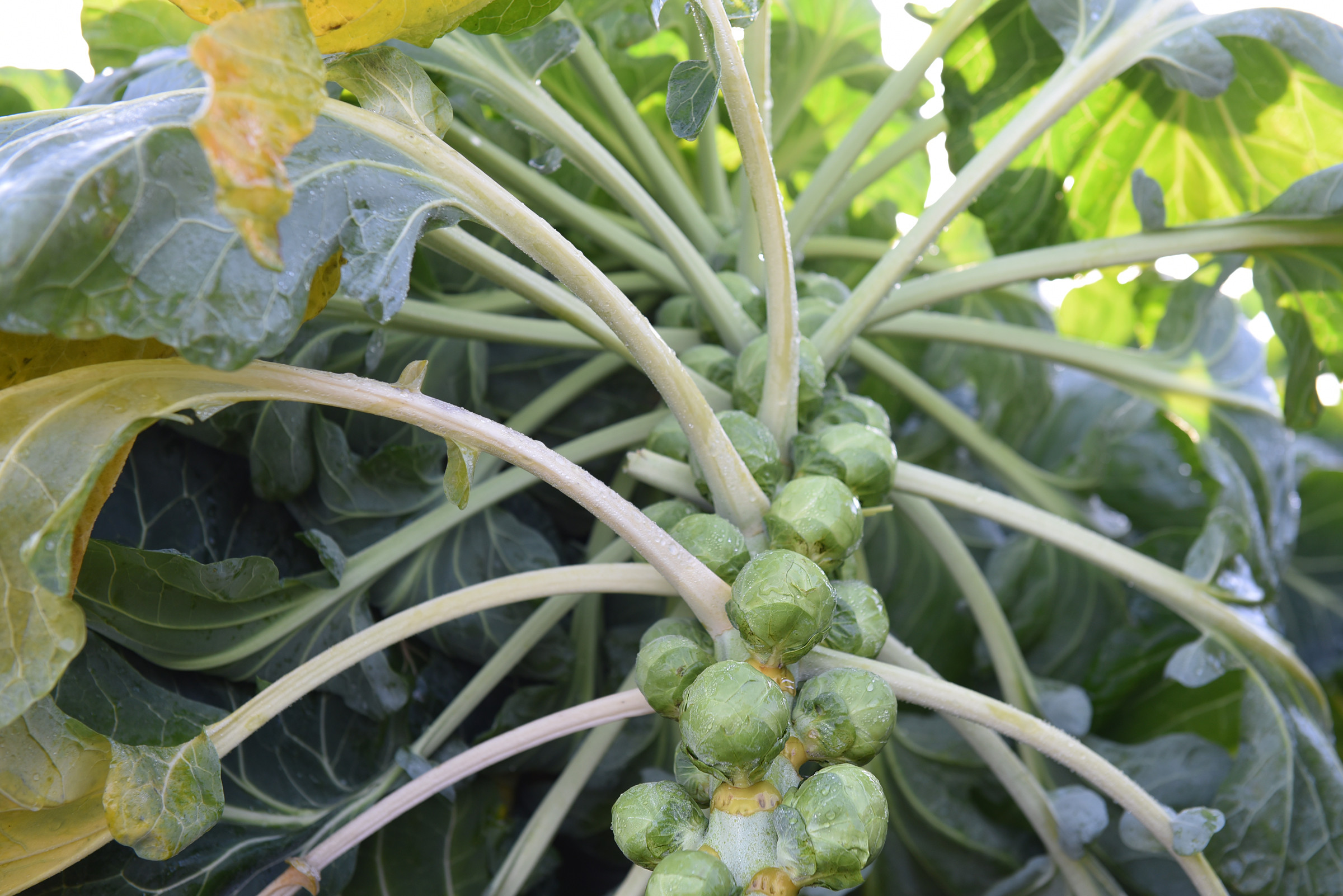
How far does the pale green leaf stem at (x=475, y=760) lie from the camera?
922 millimetres

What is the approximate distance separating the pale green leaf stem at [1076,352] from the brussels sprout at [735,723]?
0.72 m

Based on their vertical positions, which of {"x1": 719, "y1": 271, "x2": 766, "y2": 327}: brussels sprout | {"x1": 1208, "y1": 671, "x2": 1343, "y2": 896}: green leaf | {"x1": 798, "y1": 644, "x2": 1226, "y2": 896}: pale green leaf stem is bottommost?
{"x1": 1208, "y1": 671, "x2": 1343, "y2": 896}: green leaf

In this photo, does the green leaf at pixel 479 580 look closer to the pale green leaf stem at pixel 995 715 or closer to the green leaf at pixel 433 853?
the green leaf at pixel 433 853

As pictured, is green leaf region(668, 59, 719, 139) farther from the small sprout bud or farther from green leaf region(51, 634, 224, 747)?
green leaf region(51, 634, 224, 747)

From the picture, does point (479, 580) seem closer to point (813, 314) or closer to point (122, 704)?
point (122, 704)

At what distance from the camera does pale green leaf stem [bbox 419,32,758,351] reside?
3.80 feet

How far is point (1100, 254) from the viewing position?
1312mm

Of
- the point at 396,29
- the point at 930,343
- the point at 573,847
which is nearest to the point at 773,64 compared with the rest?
the point at 930,343

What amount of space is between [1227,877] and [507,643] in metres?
1.01

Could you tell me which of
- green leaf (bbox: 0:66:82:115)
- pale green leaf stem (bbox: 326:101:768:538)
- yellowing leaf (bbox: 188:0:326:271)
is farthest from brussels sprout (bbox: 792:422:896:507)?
green leaf (bbox: 0:66:82:115)

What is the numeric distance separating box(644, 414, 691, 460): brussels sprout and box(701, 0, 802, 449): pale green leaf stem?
0.09 metres

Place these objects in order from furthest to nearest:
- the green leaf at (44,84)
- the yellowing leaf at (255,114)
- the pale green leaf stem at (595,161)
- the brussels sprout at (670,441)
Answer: the green leaf at (44,84)
the pale green leaf stem at (595,161)
the brussels sprout at (670,441)
the yellowing leaf at (255,114)

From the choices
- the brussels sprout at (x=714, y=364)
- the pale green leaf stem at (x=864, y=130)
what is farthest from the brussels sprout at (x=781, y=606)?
the pale green leaf stem at (x=864, y=130)

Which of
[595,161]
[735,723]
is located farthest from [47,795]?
[595,161]
